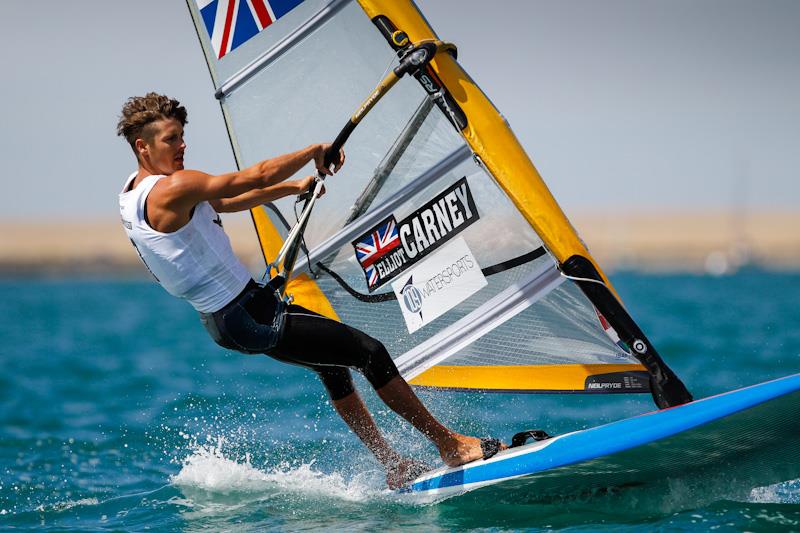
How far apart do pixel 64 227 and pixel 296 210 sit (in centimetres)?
10033

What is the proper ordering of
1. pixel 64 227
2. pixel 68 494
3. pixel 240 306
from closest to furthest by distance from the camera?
pixel 240 306 → pixel 68 494 → pixel 64 227

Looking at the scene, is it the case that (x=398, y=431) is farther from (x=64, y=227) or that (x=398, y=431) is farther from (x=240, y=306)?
(x=64, y=227)

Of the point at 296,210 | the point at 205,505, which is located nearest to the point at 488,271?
the point at 296,210

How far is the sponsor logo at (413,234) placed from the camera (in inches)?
178

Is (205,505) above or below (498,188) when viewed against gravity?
below

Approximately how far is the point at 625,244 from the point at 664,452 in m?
75.3

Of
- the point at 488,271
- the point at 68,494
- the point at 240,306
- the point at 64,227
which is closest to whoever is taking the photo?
the point at 240,306

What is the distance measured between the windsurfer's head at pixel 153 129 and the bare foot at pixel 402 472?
184 centimetres

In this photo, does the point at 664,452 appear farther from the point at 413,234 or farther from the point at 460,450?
the point at 413,234

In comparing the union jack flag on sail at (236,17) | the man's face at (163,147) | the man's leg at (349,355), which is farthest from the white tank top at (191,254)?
the union jack flag on sail at (236,17)

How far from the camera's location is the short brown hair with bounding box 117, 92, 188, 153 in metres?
3.91

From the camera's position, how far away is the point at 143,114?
3.90m

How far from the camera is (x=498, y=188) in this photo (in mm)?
4352

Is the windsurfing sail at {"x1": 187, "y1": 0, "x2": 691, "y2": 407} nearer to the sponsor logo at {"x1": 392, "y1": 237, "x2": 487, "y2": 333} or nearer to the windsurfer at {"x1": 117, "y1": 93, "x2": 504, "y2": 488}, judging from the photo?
the sponsor logo at {"x1": 392, "y1": 237, "x2": 487, "y2": 333}
